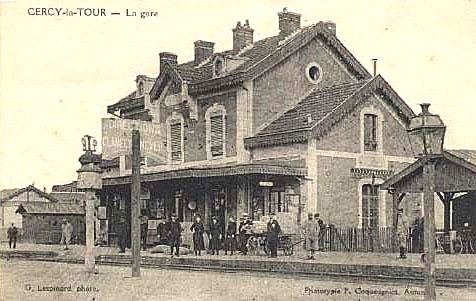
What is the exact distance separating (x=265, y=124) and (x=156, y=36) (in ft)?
29.1

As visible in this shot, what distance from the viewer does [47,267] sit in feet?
59.3

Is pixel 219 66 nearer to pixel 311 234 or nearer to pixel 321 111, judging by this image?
pixel 321 111

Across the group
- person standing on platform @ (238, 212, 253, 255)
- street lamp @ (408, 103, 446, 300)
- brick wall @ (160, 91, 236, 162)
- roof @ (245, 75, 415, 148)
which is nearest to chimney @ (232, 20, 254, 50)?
brick wall @ (160, 91, 236, 162)

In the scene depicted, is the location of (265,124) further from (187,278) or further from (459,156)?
(187,278)

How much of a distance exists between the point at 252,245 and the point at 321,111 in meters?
4.16

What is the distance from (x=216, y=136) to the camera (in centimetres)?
2492

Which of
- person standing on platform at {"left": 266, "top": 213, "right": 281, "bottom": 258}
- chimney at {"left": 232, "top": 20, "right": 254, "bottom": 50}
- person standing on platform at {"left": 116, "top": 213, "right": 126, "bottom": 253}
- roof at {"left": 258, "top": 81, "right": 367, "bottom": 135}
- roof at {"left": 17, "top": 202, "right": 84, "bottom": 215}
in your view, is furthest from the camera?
roof at {"left": 17, "top": 202, "right": 84, "bottom": 215}

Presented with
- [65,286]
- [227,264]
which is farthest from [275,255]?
[65,286]

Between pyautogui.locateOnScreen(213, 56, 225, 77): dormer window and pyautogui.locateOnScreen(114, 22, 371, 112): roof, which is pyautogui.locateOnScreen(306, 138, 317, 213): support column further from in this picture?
pyautogui.locateOnScreen(213, 56, 225, 77): dormer window

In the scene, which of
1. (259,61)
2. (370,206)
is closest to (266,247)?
(370,206)

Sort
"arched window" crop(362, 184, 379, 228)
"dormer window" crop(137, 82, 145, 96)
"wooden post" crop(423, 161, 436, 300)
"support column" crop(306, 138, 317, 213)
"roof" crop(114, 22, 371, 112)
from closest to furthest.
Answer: "wooden post" crop(423, 161, 436, 300) → "support column" crop(306, 138, 317, 213) → "arched window" crop(362, 184, 379, 228) → "roof" crop(114, 22, 371, 112) → "dormer window" crop(137, 82, 145, 96)

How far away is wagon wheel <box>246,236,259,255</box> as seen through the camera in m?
21.5

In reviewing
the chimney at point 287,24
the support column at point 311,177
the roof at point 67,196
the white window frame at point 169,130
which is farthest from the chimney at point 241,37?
the roof at point 67,196

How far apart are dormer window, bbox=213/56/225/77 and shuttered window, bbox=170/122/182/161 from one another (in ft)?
7.25
